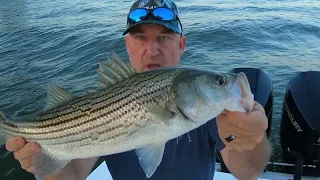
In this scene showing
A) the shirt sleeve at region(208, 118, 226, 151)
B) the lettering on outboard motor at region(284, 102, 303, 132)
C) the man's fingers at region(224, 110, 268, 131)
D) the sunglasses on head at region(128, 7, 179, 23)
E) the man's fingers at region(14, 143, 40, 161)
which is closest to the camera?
the man's fingers at region(224, 110, 268, 131)

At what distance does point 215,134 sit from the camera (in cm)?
261

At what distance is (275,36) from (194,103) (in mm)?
11486

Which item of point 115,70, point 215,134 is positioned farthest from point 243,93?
point 115,70

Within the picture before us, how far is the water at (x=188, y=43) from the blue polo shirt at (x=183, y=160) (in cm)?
404

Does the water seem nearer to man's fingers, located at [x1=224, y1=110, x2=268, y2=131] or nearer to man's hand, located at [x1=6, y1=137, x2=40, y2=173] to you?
man's fingers, located at [x1=224, y1=110, x2=268, y2=131]

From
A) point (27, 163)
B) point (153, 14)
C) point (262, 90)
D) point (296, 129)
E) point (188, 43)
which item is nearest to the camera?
point (27, 163)

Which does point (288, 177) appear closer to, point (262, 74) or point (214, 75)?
point (262, 74)

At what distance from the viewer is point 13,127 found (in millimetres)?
2527

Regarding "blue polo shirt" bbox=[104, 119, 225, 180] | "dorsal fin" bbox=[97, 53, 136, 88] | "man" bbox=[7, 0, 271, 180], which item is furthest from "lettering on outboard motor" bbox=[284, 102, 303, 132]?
"dorsal fin" bbox=[97, 53, 136, 88]

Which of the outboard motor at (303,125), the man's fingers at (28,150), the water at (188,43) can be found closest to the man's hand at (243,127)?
the man's fingers at (28,150)

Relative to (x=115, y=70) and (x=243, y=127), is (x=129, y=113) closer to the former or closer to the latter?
(x=115, y=70)

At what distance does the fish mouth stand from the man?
6 centimetres

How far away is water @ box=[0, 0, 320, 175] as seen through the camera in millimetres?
9914

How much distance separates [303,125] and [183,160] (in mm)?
2451
